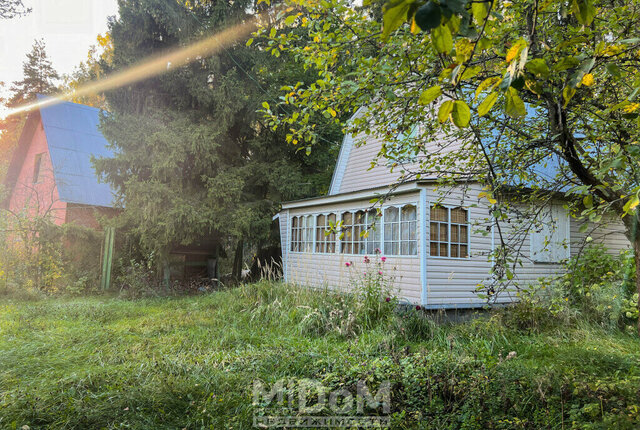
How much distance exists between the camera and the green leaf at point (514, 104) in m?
0.96

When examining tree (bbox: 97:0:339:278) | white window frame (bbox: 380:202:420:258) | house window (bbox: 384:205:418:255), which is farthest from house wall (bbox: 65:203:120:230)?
house window (bbox: 384:205:418:255)

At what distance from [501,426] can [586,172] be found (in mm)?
1750

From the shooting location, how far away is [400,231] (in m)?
7.49

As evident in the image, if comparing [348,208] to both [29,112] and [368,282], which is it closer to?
[368,282]

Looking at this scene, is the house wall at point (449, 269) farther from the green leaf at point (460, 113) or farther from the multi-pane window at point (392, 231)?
the green leaf at point (460, 113)

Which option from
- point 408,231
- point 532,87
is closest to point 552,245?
point 408,231

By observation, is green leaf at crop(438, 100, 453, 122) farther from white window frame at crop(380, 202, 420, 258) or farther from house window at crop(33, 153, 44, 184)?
house window at crop(33, 153, 44, 184)

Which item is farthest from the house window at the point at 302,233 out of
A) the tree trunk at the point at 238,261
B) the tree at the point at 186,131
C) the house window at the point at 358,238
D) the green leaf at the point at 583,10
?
the green leaf at the point at 583,10

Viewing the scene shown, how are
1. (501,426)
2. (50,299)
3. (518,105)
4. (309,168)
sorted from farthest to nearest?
1. (309,168)
2. (50,299)
3. (501,426)
4. (518,105)

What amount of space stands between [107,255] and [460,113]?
11.4 metres

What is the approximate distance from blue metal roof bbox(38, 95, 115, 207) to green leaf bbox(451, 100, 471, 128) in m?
13.5

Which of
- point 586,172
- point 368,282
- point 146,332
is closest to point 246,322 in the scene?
point 146,332

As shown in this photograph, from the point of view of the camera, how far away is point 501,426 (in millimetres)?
2564

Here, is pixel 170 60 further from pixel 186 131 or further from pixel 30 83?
pixel 30 83
